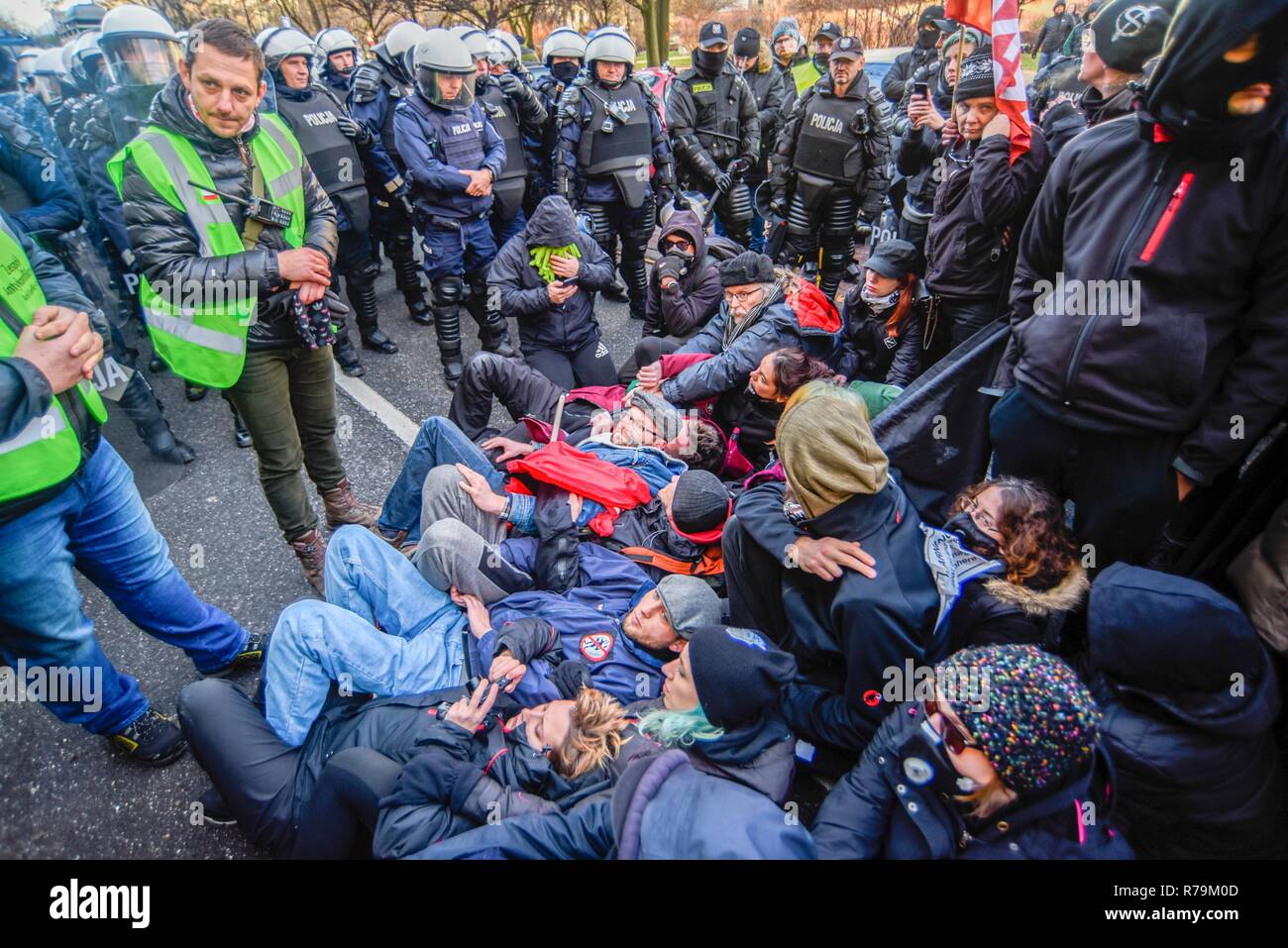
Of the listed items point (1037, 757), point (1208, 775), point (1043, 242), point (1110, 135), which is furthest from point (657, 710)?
point (1110, 135)

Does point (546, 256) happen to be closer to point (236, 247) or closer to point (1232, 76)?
point (236, 247)

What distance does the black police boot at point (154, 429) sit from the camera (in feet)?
13.4

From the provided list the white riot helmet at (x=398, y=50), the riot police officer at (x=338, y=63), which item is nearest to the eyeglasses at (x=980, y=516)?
the white riot helmet at (x=398, y=50)

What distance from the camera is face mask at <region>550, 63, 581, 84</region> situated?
711 cm

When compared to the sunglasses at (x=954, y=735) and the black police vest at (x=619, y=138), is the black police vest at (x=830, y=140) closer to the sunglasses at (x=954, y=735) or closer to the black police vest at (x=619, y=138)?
the black police vest at (x=619, y=138)

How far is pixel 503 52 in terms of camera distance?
707 centimetres

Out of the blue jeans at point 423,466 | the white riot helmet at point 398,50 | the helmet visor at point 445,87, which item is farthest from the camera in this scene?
the white riot helmet at point 398,50

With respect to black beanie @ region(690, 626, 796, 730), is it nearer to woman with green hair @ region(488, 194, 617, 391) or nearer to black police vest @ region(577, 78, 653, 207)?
woman with green hair @ region(488, 194, 617, 391)

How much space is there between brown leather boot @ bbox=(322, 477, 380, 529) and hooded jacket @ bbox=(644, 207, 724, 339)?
2325mm

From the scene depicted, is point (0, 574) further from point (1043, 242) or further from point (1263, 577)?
point (1263, 577)

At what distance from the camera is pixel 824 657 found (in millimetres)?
Result: 2236

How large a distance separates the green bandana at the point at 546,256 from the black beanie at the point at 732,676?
2.97 m

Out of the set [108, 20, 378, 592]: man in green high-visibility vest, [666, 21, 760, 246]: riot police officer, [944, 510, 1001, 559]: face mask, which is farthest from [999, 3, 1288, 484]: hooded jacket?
[666, 21, 760, 246]: riot police officer

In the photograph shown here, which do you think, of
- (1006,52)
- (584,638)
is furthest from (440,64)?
(584,638)
